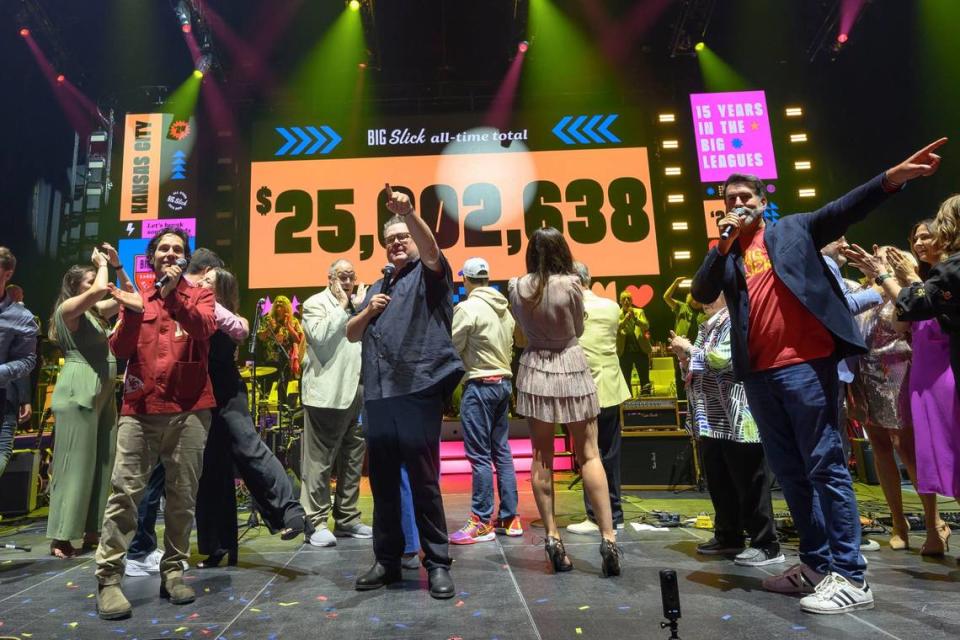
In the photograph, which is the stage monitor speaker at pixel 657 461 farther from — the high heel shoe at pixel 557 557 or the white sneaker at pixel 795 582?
the white sneaker at pixel 795 582

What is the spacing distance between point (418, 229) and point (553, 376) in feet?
3.28

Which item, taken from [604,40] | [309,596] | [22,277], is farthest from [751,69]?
[22,277]

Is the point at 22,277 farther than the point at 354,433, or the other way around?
the point at 22,277

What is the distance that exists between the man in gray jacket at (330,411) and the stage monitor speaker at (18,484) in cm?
318

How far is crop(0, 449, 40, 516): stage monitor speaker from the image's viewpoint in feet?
17.2

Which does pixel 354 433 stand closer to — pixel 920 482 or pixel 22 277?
pixel 920 482

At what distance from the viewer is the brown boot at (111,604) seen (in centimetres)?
228

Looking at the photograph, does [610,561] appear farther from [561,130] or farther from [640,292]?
[561,130]

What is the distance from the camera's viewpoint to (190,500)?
2.58m

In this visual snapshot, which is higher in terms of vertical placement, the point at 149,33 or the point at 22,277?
the point at 149,33

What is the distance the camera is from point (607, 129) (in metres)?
9.43

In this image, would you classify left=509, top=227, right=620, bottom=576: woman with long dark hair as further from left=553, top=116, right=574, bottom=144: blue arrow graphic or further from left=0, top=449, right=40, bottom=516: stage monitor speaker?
left=553, top=116, right=574, bottom=144: blue arrow graphic

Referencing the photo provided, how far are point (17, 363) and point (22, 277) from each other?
7489 mm

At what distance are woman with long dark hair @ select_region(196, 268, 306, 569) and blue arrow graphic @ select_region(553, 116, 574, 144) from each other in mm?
7154
